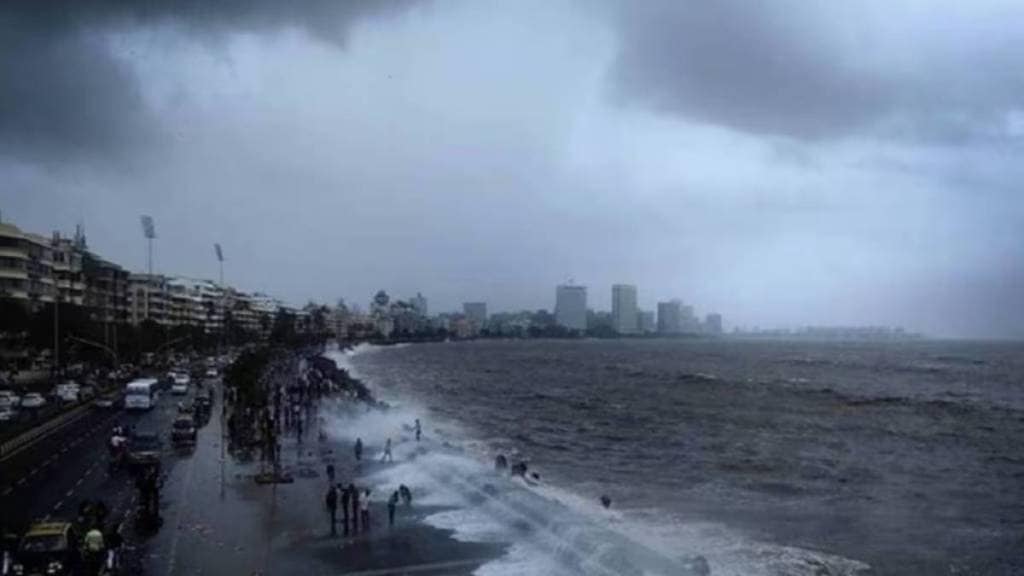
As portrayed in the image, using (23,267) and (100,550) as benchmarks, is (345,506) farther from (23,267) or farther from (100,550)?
(23,267)

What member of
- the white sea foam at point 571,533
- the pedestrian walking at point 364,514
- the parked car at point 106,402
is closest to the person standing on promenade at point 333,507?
the pedestrian walking at point 364,514

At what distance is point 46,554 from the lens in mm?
21031

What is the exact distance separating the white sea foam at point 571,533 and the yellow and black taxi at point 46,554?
380 inches

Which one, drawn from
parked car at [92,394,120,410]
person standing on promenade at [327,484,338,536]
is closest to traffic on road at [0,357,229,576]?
parked car at [92,394,120,410]

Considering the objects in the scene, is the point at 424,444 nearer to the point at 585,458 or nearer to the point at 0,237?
the point at 585,458

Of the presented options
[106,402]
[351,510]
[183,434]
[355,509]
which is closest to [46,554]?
[355,509]

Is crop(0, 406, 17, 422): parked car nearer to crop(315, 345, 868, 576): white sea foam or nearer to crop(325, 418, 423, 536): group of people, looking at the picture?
crop(315, 345, 868, 576): white sea foam

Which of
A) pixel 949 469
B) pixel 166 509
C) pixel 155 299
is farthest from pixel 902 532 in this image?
pixel 155 299

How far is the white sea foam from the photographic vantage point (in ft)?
88.9

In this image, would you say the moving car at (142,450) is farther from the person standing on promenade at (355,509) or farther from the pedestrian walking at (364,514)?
the pedestrian walking at (364,514)

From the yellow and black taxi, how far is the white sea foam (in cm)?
964

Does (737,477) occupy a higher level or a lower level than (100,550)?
lower

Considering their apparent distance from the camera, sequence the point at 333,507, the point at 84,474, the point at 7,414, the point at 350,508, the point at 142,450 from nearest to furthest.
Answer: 1. the point at 333,507
2. the point at 350,508
3. the point at 84,474
4. the point at 142,450
5. the point at 7,414

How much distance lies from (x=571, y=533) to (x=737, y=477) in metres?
20.3
